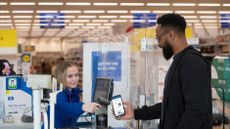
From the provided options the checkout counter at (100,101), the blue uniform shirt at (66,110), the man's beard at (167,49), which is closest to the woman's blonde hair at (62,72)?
the blue uniform shirt at (66,110)

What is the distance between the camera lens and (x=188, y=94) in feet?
7.38

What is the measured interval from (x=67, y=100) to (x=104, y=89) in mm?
418

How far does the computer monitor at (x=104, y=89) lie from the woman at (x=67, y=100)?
19 centimetres

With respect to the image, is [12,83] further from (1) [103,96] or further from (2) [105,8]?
(2) [105,8]

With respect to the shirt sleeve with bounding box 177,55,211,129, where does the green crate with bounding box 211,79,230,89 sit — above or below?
below

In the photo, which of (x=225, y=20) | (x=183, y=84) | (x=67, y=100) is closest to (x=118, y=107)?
(x=67, y=100)

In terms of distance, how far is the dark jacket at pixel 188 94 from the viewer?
223 centimetres

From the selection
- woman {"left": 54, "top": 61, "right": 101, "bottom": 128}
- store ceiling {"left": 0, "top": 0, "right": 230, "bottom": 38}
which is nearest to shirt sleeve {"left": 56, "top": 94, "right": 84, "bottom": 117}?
woman {"left": 54, "top": 61, "right": 101, "bottom": 128}

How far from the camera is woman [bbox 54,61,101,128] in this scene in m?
3.24

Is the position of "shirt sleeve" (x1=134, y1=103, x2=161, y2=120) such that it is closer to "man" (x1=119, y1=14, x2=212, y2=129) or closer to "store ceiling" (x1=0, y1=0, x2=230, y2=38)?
"man" (x1=119, y1=14, x2=212, y2=129)

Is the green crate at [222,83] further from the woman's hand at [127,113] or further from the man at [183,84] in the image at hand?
the man at [183,84]

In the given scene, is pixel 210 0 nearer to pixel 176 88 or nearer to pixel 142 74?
pixel 142 74

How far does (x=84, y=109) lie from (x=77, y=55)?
1930cm

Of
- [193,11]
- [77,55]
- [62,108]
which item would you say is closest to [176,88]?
[62,108]
